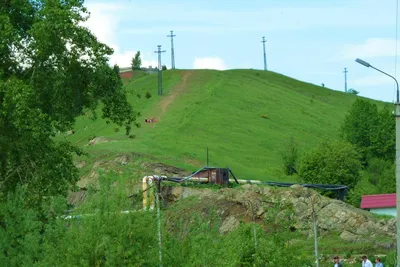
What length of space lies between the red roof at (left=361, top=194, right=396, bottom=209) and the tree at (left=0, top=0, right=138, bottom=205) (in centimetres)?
4629

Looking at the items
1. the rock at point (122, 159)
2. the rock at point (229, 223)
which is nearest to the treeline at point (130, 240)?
the rock at point (229, 223)

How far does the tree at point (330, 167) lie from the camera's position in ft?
296

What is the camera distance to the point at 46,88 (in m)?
30.3

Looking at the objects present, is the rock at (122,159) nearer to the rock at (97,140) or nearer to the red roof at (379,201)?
the rock at (97,140)

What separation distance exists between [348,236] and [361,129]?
63.4 meters

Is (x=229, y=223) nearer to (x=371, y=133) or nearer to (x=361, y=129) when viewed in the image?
(x=371, y=133)

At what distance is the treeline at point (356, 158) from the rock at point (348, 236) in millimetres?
22926

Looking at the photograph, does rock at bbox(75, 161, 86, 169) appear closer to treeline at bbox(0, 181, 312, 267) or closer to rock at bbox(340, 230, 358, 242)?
rock at bbox(340, 230, 358, 242)

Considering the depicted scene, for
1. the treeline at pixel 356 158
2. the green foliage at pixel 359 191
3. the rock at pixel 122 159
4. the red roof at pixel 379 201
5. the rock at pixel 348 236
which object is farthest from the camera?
the treeline at pixel 356 158

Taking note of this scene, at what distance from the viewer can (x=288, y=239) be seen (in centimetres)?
2550

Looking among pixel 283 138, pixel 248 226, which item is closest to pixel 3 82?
pixel 248 226

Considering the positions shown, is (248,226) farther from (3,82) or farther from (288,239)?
(3,82)

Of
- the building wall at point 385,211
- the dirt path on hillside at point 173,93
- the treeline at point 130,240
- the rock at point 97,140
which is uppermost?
the dirt path on hillside at point 173,93

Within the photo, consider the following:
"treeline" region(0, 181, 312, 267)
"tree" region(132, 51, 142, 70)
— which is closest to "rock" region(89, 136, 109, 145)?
"treeline" region(0, 181, 312, 267)
